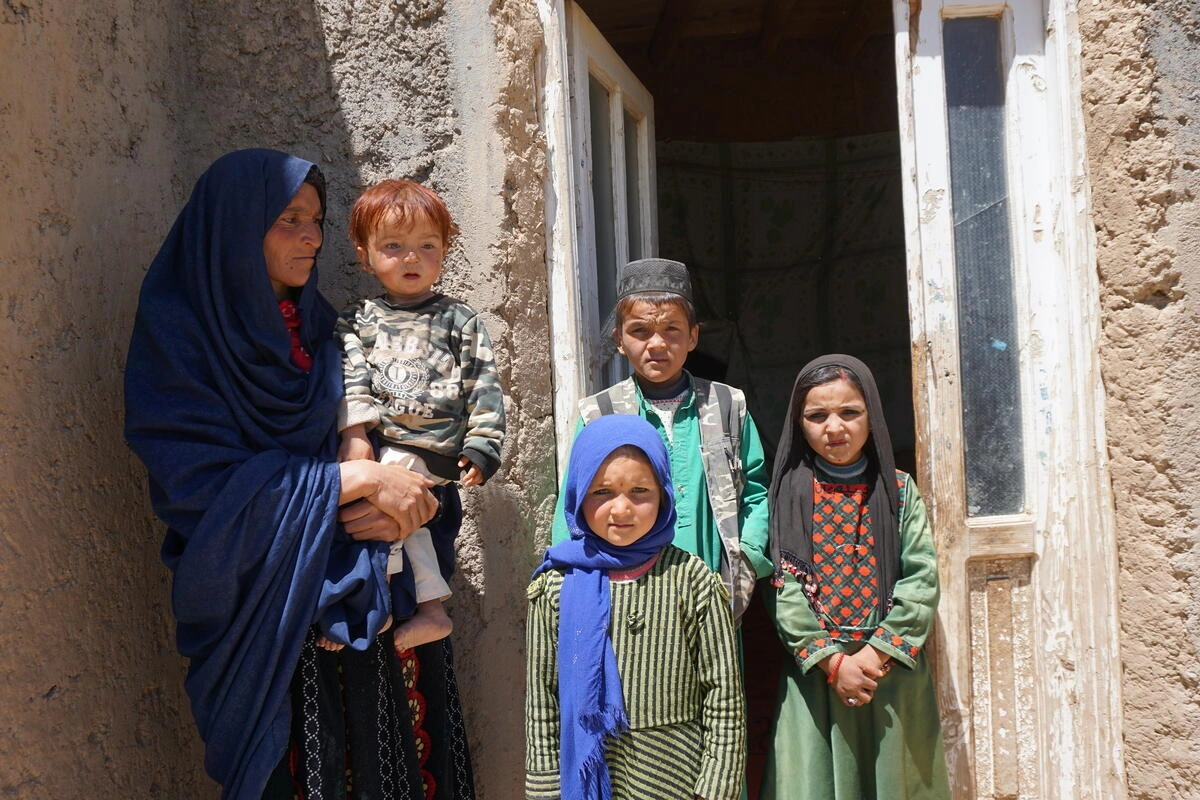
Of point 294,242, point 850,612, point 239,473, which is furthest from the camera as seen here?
point 850,612

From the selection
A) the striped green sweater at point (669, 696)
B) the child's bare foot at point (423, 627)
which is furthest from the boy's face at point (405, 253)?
the striped green sweater at point (669, 696)

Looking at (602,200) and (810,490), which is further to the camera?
(602,200)

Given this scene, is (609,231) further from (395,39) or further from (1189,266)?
(1189,266)

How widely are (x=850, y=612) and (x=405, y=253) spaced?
1.32 meters

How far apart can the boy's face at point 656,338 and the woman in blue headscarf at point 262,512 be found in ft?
2.15

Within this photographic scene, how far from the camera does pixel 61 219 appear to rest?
2322mm

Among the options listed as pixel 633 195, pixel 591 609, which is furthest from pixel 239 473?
pixel 633 195

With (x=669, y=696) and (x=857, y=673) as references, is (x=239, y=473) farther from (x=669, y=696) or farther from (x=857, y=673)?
(x=857, y=673)

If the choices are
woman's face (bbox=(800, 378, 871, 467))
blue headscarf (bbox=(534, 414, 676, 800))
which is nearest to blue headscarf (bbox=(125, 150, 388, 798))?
blue headscarf (bbox=(534, 414, 676, 800))

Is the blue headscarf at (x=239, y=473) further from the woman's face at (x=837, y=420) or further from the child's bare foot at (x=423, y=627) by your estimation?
the woman's face at (x=837, y=420)

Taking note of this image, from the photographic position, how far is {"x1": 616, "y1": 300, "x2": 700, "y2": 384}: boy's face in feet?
8.42

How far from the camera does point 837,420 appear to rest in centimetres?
249

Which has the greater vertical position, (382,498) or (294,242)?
(294,242)

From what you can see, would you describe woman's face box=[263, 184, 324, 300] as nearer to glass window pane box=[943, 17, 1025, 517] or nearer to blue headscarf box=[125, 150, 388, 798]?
blue headscarf box=[125, 150, 388, 798]
